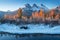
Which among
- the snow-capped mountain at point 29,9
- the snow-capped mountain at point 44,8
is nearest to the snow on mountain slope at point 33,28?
the snow-capped mountain at point 29,9

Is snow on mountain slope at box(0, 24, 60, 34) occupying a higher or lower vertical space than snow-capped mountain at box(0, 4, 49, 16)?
lower

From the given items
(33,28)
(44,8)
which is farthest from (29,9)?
(33,28)

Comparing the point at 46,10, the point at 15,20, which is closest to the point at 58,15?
the point at 46,10

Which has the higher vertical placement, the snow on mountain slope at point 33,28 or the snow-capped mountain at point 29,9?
the snow-capped mountain at point 29,9

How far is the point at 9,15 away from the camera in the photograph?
12.8 metres

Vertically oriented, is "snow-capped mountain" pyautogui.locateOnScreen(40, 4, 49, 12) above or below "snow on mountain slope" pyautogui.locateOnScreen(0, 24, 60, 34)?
above

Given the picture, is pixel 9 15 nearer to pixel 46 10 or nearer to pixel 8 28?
pixel 8 28

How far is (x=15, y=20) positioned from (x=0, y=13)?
0.53 meters

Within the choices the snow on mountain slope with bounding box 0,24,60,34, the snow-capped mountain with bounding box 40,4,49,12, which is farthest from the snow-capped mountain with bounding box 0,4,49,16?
the snow on mountain slope with bounding box 0,24,60,34

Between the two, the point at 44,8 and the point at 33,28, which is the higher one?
the point at 44,8

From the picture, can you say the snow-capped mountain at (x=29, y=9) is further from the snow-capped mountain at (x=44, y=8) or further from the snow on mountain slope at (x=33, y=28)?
the snow on mountain slope at (x=33, y=28)

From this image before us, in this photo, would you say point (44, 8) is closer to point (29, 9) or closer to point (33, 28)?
point (29, 9)

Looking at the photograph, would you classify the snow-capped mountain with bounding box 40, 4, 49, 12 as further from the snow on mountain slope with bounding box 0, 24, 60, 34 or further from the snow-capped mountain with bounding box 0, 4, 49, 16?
the snow on mountain slope with bounding box 0, 24, 60, 34

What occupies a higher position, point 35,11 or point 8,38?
point 35,11
